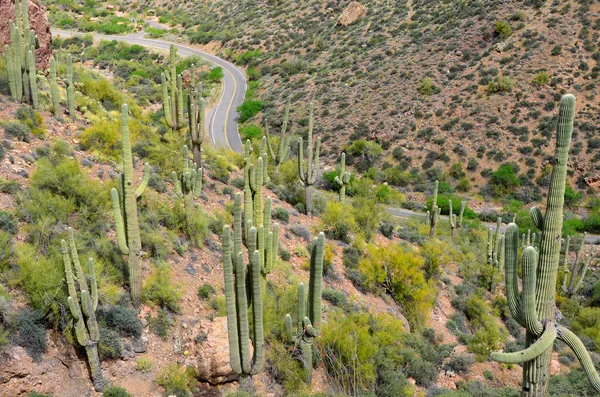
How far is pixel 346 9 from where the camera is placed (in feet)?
183

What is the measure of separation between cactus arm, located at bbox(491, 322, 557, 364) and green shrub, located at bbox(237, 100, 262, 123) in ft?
134

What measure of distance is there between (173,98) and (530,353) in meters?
12.5

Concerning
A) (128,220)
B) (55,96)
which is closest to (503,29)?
(55,96)

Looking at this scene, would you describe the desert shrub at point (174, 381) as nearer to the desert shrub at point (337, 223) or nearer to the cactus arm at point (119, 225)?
the cactus arm at point (119, 225)

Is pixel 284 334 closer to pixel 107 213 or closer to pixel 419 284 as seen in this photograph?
pixel 107 213

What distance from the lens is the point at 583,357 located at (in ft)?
22.7

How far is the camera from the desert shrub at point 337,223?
18.9 m

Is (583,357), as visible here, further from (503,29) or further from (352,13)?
(352,13)

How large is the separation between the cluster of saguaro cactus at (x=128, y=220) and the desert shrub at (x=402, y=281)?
8.27 meters

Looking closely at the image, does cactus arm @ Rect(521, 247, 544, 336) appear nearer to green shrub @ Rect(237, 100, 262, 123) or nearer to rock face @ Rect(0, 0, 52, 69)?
rock face @ Rect(0, 0, 52, 69)

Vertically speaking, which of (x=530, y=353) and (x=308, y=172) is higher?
(x=308, y=172)

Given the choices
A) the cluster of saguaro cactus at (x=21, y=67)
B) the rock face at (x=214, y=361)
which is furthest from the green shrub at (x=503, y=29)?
the rock face at (x=214, y=361)

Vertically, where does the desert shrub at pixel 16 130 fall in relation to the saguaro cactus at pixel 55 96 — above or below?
below

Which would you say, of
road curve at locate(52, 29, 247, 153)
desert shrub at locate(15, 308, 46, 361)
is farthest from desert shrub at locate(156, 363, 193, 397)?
road curve at locate(52, 29, 247, 153)
